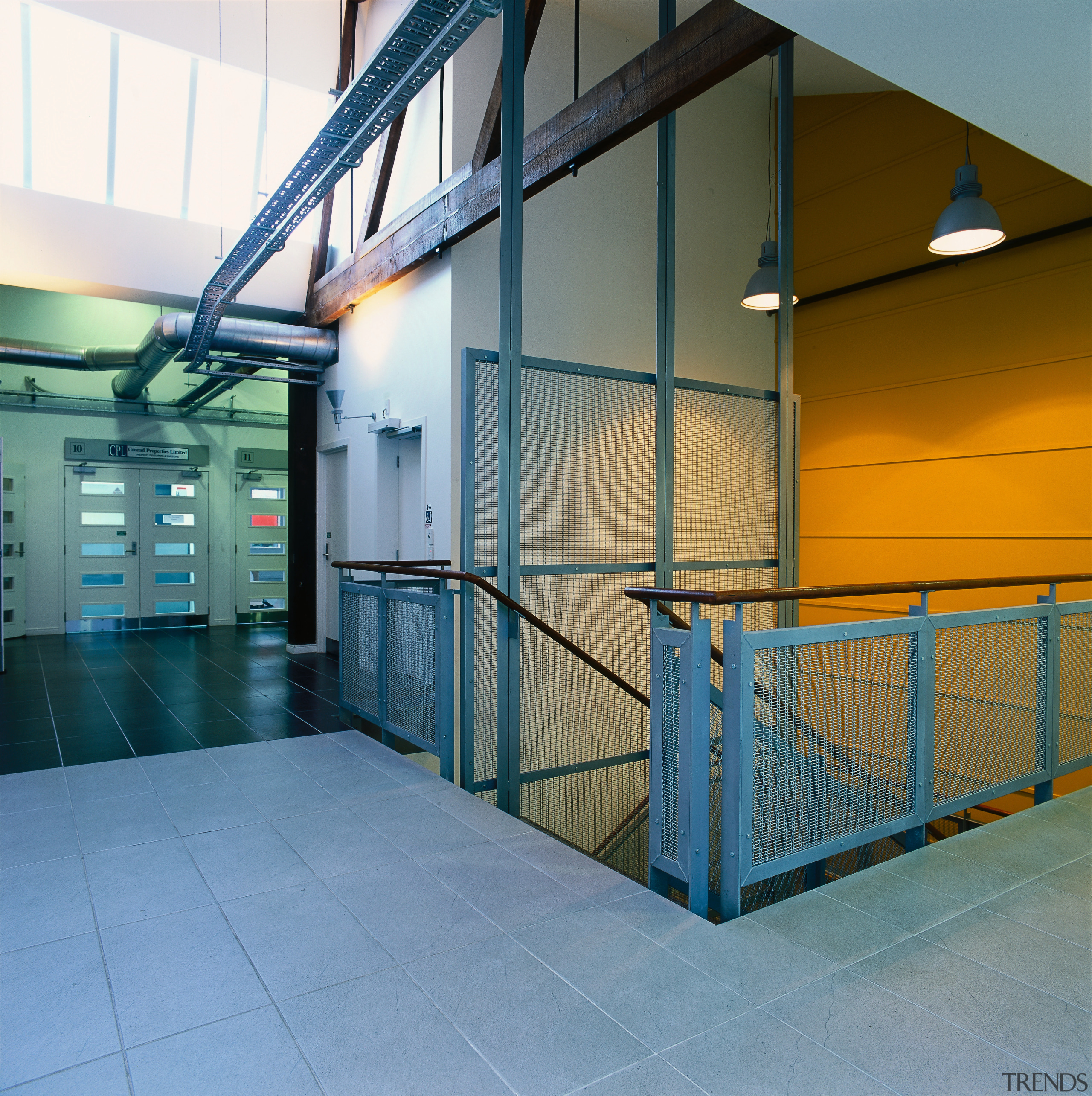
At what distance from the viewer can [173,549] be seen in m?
11.1

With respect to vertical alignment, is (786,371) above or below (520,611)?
above

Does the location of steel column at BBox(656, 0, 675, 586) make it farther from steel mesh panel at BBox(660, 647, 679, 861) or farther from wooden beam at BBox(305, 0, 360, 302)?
wooden beam at BBox(305, 0, 360, 302)

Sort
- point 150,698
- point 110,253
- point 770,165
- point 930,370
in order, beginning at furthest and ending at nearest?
1. point 770,165
2. point 110,253
3. point 930,370
4. point 150,698

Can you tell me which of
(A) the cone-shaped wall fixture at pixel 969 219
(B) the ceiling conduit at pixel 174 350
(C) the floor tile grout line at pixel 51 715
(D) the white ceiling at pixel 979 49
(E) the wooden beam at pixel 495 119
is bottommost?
(C) the floor tile grout line at pixel 51 715

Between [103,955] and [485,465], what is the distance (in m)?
2.74

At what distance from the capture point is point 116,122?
7.53 m

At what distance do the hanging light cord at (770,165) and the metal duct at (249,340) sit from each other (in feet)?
14.3

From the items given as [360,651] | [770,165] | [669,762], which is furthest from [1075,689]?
[770,165]

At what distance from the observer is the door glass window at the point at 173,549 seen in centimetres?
1099

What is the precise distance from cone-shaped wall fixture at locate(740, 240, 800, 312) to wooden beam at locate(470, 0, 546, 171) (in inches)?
75.0

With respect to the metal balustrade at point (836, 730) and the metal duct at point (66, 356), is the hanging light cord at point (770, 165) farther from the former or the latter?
the metal duct at point (66, 356)

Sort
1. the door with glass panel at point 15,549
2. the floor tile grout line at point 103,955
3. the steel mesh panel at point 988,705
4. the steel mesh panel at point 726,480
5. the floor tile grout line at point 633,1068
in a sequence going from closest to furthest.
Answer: the floor tile grout line at point 633,1068, the floor tile grout line at point 103,955, the steel mesh panel at point 988,705, the steel mesh panel at point 726,480, the door with glass panel at point 15,549

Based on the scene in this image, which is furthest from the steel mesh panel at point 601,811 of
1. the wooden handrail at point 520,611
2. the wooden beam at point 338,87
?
the wooden beam at point 338,87

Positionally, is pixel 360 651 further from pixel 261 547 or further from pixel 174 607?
pixel 261 547
